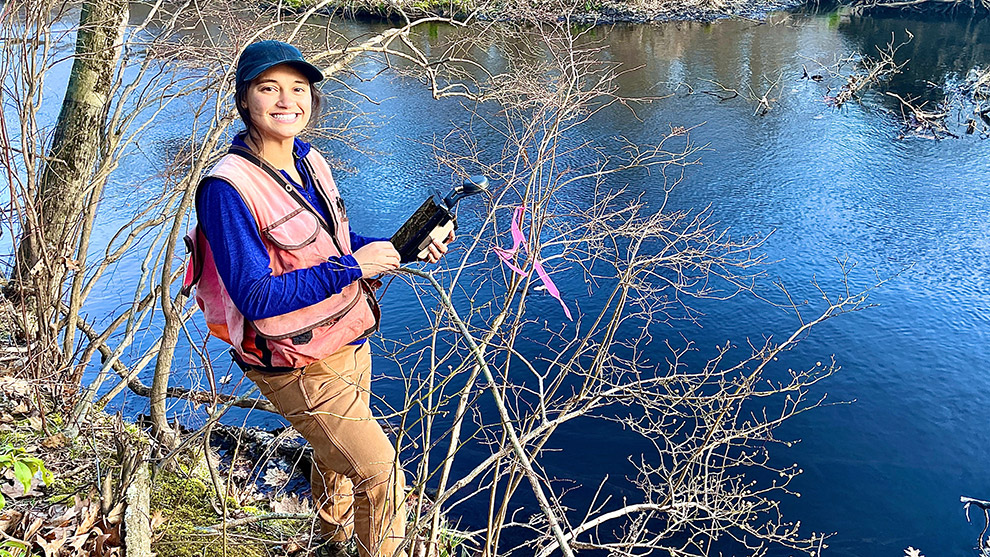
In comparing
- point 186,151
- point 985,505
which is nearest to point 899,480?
point 985,505

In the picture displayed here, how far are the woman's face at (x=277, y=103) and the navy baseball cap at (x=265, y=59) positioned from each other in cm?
3

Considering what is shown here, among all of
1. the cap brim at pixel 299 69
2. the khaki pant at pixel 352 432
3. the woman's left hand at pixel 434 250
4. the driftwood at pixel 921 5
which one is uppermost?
the cap brim at pixel 299 69

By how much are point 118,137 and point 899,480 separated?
586cm

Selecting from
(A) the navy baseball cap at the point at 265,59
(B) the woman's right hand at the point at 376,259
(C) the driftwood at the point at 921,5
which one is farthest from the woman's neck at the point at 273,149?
(C) the driftwood at the point at 921,5

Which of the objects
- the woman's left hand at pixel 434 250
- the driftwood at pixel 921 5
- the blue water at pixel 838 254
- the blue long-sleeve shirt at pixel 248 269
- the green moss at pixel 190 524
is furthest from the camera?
the driftwood at pixel 921 5

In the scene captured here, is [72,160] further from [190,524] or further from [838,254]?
[838,254]

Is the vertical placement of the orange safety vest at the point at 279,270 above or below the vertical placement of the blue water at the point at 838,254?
above

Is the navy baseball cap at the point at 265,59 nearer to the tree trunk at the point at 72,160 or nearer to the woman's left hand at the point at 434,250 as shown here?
the woman's left hand at the point at 434,250

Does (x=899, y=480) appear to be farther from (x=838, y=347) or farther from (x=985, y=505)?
(x=838, y=347)

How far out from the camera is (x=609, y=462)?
591 cm

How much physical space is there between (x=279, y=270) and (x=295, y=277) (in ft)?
0.40

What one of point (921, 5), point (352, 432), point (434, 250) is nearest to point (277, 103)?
point (434, 250)

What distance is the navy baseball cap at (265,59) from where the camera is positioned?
2.01 meters

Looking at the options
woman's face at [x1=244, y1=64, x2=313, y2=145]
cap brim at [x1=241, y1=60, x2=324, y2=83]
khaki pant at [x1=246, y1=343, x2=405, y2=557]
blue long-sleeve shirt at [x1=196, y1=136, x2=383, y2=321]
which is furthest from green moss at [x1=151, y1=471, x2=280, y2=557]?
cap brim at [x1=241, y1=60, x2=324, y2=83]
